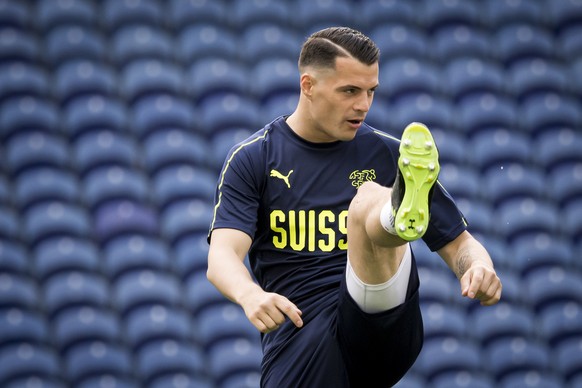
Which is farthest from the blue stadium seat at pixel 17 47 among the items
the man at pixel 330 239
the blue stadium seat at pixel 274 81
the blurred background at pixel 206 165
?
the man at pixel 330 239

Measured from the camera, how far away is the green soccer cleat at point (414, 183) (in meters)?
2.47

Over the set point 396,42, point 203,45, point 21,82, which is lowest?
point 396,42

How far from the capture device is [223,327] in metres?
6.31

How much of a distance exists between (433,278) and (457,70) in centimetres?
193

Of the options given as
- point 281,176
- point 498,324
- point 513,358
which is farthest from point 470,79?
point 281,176

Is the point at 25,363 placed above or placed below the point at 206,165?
below

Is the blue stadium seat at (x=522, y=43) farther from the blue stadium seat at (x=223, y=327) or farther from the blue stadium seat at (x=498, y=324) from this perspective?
the blue stadium seat at (x=223, y=327)

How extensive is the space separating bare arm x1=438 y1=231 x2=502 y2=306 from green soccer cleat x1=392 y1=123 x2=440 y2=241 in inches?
10.0

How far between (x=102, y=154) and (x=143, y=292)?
113cm

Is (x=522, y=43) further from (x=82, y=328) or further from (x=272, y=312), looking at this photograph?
(x=272, y=312)

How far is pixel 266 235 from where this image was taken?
3145 millimetres

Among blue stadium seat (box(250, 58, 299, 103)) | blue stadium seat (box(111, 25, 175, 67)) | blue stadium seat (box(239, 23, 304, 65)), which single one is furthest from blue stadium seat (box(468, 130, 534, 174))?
blue stadium seat (box(111, 25, 175, 67))

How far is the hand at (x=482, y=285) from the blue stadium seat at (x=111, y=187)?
4358 millimetres

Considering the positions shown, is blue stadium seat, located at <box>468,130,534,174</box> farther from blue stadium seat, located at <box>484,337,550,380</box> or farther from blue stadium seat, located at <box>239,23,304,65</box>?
blue stadium seat, located at <box>239,23,304,65</box>
